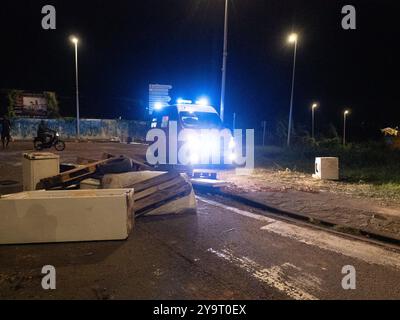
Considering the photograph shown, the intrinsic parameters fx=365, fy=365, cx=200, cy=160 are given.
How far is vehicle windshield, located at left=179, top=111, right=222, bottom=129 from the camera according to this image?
1321 cm

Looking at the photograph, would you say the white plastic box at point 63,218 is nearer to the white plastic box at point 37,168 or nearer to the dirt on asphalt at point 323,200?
the white plastic box at point 37,168

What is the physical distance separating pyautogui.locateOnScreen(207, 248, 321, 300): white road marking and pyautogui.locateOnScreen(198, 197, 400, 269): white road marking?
3.67 ft

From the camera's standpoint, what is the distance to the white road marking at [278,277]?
12.3 feet

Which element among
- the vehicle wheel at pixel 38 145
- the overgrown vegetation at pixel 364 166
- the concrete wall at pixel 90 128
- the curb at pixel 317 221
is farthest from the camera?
the concrete wall at pixel 90 128

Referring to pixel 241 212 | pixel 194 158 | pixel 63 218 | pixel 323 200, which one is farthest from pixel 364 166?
pixel 63 218

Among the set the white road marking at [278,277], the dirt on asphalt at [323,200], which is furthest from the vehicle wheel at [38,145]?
the white road marking at [278,277]

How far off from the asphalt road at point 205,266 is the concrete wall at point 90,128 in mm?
33640

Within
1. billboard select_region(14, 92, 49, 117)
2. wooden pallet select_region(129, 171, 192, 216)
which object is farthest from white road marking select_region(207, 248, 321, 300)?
billboard select_region(14, 92, 49, 117)

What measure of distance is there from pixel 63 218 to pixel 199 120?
8.96m

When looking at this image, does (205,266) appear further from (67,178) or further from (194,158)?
(194,158)

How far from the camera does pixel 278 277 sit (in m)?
4.13

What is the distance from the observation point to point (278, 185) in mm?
10203
